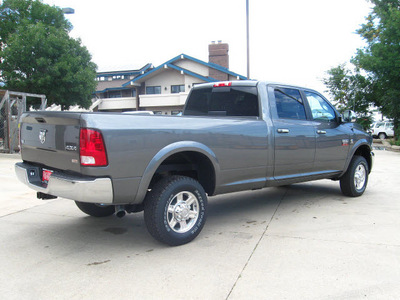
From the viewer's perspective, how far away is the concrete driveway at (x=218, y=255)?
9.29ft

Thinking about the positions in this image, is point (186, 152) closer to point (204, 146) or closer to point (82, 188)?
point (204, 146)

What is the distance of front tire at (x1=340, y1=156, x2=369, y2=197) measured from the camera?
239 inches

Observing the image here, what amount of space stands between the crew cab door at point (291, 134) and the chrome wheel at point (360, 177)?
1428 millimetres

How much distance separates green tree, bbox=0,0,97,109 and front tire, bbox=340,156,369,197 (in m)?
19.6

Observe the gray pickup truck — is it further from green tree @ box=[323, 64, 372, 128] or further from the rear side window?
green tree @ box=[323, 64, 372, 128]

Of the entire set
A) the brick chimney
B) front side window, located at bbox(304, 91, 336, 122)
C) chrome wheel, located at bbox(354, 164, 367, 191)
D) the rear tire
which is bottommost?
the rear tire

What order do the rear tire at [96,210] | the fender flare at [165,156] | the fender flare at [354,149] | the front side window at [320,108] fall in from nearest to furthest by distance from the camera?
the fender flare at [165,156]
the rear tire at [96,210]
the front side window at [320,108]
the fender flare at [354,149]

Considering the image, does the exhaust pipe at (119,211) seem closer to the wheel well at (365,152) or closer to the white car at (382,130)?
the wheel well at (365,152)

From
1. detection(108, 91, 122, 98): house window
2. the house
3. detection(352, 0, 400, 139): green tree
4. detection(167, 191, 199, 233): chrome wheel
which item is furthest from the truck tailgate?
detection(108, 91, 122, 98): house window

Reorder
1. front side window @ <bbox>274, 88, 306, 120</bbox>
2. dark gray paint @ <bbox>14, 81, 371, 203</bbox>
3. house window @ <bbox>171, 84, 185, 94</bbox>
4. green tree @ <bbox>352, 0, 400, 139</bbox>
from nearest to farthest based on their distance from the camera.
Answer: dark gray paint @ <bbox>14, 81, 371, 203</bbox> → front side window @ <bbox>274, 88, 306, 120</bbox> → green tree @ <bbox>352, 0, 400, 139</bbox> → house window @ <bbox>171, 84, 185, 94</bbox>

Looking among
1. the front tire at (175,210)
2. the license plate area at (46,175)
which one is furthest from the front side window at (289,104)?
the license plate area at (46,175)

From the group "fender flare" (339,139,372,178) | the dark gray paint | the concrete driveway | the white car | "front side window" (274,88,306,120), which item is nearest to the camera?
the concrete driveway

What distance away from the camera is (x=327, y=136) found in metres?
5.53

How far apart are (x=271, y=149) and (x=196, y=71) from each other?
94.4ft
